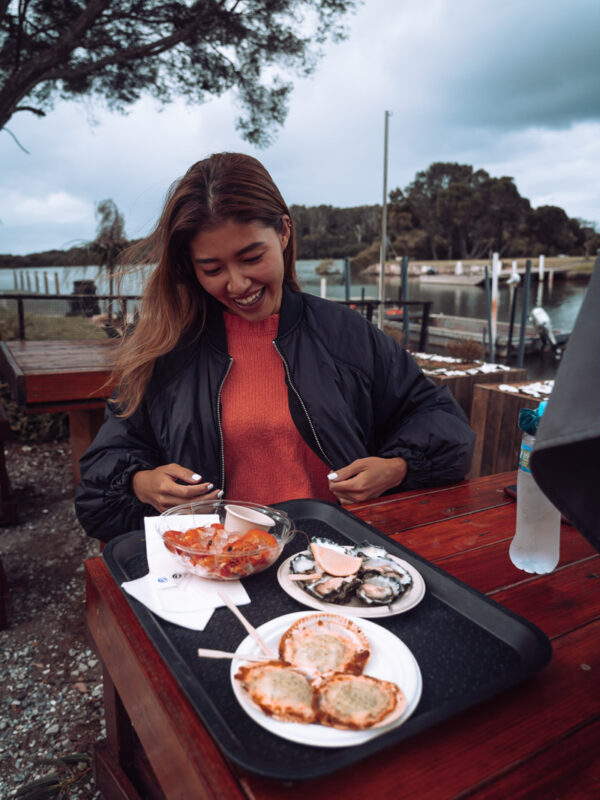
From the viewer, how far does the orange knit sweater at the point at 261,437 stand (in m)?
1.58

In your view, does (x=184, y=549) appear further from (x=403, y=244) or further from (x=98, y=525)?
(x=403, y=244)

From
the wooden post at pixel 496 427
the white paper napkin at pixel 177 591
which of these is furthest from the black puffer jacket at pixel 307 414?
the wooden post at pixel 496 427

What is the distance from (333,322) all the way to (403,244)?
46.9 m

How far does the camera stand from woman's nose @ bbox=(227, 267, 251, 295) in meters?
1.42

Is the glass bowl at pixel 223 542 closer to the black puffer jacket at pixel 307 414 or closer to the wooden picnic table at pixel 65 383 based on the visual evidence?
the black puffer jacket at pixel 307 414

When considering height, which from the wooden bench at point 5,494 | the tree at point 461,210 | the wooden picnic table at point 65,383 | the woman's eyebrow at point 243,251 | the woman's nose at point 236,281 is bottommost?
the wooden bench at point 5,494

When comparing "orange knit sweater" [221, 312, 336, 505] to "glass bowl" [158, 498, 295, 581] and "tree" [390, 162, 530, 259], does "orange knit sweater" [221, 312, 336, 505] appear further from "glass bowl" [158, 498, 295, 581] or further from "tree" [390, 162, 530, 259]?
"tree" [390, 162, 530, 259]

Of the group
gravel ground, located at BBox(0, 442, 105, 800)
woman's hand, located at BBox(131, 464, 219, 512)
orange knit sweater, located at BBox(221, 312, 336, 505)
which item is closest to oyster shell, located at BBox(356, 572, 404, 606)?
woman's hand, located at BBox(131, 464, 219, 512)

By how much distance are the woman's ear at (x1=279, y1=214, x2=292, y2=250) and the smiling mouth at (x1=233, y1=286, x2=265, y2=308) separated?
0.18m

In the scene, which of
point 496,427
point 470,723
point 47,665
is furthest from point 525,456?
point 496,427

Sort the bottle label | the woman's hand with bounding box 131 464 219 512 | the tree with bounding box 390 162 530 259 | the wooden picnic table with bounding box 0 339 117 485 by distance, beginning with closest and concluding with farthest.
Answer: the bottle label
the woman's hand with bounding box 131 464 219 512
the wooden picnic table with bounding box 0 339 117 485
the tree with bounding box 390 162 530 259

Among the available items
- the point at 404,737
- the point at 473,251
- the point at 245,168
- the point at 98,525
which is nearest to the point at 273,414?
the point at 98,525

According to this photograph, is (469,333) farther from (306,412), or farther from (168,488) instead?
(168,488)

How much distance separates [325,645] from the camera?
71 centimetres
